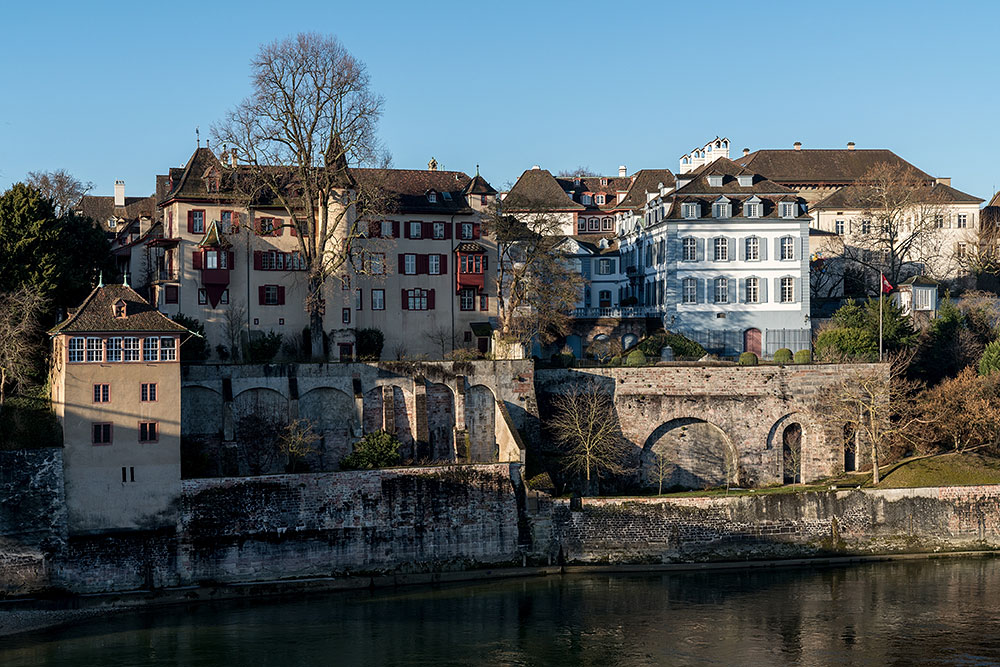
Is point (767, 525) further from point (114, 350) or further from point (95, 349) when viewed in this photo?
point (95, 349)

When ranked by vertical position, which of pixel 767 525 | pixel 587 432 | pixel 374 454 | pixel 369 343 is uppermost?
pixel 369 343

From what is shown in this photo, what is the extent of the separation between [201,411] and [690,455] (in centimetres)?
2275

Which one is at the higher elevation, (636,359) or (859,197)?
(859,197)

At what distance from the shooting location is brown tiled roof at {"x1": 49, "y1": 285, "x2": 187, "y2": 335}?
46.3m

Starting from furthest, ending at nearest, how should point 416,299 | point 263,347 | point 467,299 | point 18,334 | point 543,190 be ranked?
point 543,190 < point 467,299 < point 416,299 < point 263,347 < point 18,334

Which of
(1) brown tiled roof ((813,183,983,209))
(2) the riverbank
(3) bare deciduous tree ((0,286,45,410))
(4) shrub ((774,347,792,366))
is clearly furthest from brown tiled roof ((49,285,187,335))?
(1) brown tiled roof ((813,183,983,209))

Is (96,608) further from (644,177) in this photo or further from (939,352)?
(644,177)

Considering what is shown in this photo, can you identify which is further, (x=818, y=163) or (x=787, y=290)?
(x=818, y=163)

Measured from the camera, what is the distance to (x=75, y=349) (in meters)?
46.0

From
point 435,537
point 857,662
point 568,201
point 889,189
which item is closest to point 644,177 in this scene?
point 568,201

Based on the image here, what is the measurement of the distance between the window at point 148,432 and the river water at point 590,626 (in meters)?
6.62

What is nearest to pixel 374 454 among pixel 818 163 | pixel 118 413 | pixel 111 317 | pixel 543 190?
pixel 118 413

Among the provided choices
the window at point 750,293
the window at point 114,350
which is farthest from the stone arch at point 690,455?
the window at point 114,350

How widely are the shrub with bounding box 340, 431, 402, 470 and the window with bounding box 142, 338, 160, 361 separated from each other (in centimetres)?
888
